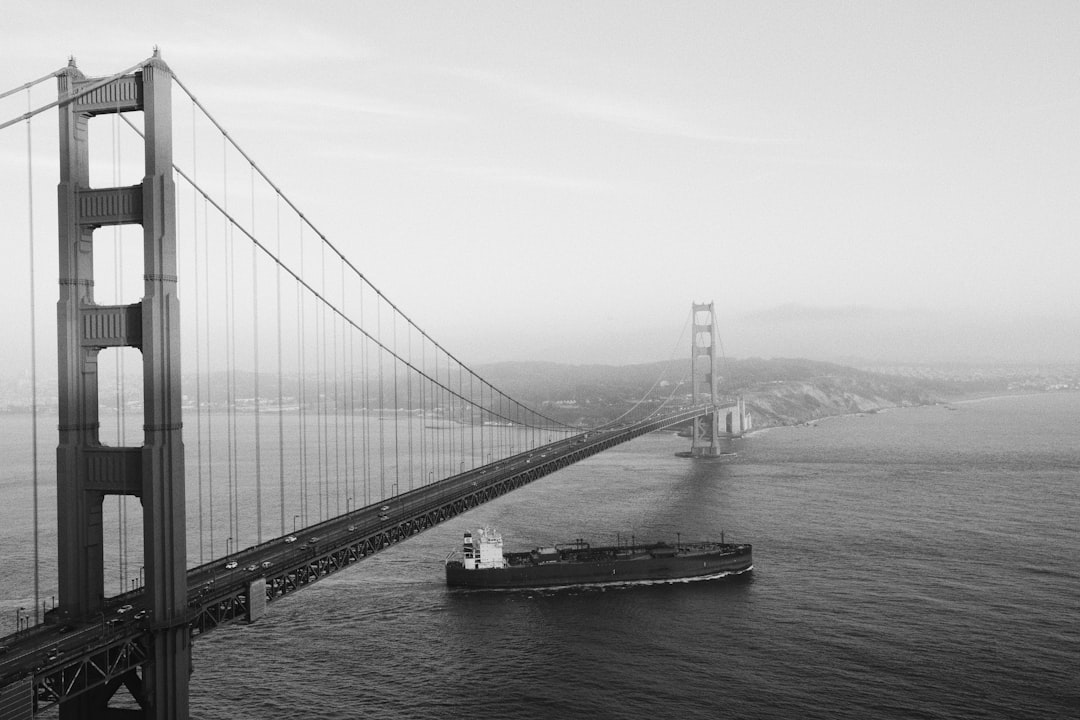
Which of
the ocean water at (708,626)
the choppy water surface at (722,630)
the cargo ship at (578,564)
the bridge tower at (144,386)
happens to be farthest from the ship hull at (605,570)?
the bridge tower at (144,386)

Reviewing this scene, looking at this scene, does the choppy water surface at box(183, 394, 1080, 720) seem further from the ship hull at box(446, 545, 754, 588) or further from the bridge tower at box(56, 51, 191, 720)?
the bridge tower at box(56, 51, 191, 720)

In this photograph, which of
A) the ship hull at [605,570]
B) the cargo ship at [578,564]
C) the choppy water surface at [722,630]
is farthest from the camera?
the cargo ship at [578,564]

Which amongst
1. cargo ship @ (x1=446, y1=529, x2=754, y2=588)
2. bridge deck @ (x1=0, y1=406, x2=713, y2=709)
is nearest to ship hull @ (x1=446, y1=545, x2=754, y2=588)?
cargo ship @ (x1=446, y1=529, x2=754, y2=588)

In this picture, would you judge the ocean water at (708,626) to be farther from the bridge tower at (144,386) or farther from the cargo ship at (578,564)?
the bridge tower at (144,386)

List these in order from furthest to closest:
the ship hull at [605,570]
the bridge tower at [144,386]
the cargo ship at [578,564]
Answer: the cargo ship at [578,564]
the ship hull at [605,570]
the bridge tower at [144,386]

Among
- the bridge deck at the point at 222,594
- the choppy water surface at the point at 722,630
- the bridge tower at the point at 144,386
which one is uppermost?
the bridge tower at the point at 144,386

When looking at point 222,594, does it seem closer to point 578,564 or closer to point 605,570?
point 578,564

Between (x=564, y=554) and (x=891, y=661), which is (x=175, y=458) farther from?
(x=564, y=554)
